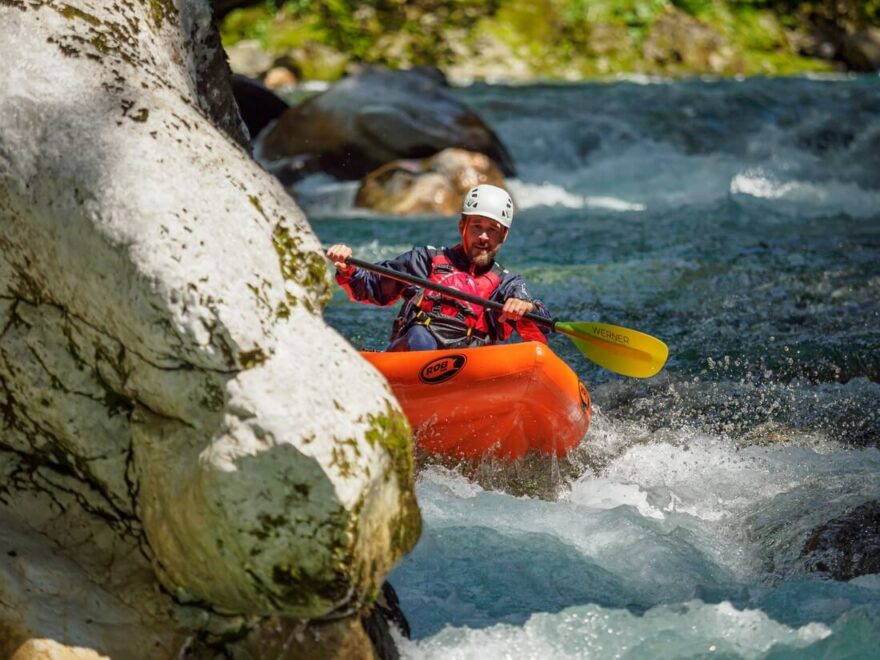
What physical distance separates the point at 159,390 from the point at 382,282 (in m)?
3.09

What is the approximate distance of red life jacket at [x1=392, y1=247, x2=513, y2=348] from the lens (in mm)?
5793

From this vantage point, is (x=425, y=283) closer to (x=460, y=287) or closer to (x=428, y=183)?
(x=460, y=287)

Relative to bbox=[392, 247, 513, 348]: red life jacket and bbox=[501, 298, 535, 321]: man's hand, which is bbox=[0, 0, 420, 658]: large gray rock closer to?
→ bbox=[501, 298, 535, 321]: man's hand

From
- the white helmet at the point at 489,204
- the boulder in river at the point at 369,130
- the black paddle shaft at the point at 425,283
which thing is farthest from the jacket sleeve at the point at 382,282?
the boulder in river at the point at 369,130

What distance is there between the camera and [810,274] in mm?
9086

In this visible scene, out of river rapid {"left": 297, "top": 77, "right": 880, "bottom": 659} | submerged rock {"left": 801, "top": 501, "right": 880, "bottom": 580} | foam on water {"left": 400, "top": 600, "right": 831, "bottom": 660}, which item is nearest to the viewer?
foam on water {"left": 400, "top": 600, "right": 831, "bottom": 660}

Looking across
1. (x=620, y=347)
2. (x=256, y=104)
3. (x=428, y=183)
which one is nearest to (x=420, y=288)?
(x=620, y=347)

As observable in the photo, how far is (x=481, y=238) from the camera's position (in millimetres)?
5984

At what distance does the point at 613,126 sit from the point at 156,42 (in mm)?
12231

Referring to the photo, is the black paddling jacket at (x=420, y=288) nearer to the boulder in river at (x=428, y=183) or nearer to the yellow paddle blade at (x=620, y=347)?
the yellow paddle blade at (x=620, y=347)

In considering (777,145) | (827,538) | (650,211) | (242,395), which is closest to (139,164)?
(242,395)

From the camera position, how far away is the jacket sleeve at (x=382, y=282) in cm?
593

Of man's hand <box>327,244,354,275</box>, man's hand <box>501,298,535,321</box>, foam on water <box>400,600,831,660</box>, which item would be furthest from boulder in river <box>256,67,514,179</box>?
foam on water <box>400,600,831,660</box>

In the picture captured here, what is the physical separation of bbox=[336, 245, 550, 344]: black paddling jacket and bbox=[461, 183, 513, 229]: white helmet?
25 cm
